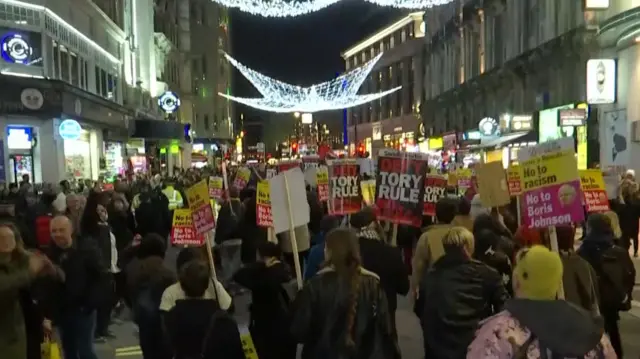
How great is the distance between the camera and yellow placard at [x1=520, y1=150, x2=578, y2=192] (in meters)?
5.95

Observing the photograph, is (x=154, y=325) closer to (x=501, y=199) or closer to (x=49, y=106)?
(x=501, y=199)

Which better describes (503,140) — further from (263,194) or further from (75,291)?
(75,291)

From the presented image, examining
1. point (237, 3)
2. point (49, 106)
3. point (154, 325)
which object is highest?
point (237, 3)

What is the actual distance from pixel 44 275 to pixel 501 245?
4252mm

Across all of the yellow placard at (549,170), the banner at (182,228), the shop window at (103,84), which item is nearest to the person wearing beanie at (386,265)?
the yellow placard at (549,170)

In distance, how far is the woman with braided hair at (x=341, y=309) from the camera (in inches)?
192

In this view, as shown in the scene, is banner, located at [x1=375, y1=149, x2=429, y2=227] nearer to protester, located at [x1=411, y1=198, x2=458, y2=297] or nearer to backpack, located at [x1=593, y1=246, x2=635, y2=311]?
protester, located at [x1=411, y1=198, x2=458, y2=297]

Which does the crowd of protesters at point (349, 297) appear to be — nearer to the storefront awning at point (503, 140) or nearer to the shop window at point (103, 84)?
the storefront awning at point (503, 140)

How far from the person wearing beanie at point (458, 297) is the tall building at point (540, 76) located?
11.2 m

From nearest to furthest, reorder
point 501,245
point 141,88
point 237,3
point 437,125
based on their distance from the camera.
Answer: point 501,245
point 237,3
point 141,88
point 437,125

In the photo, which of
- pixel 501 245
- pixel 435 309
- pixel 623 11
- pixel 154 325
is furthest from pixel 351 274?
pixel 623 11

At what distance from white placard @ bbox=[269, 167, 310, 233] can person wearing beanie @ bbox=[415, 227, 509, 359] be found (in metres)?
2.04

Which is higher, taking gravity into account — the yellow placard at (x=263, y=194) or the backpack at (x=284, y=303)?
the yellow placard at (x=263, y=194)

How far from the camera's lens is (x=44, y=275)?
240 inches
